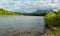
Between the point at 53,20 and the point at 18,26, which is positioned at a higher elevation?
the point at 53,20

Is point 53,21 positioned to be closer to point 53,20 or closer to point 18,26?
point 53,20

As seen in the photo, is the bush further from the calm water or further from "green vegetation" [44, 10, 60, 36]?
the calm water

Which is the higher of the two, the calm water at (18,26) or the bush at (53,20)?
the bush at (53,20)

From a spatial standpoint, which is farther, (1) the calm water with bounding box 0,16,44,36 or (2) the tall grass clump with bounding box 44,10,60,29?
(1) the calm water with bounding box 0,16,44,36

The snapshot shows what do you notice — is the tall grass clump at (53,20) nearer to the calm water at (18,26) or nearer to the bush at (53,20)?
the bush at (53,20)

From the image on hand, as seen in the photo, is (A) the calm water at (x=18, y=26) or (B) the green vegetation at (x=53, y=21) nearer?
(B) the green vegetation at (x=53, y=21)

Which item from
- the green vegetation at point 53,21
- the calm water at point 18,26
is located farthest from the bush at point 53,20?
the calm water at point 18,26

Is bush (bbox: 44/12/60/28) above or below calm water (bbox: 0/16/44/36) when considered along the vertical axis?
above

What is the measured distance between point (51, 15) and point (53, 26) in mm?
676

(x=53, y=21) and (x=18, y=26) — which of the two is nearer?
(x=53, y=21)

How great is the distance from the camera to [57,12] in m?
10.6

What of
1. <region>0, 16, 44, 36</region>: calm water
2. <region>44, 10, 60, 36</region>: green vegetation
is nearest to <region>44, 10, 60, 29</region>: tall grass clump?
<region>44, 10, 60, 36</region>: green vegetation

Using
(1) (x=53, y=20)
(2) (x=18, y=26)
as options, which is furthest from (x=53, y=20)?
(2) (x=18, y=26)

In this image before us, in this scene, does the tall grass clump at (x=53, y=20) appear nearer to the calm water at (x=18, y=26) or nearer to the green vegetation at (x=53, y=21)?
the green vegetation at (x=53, y=21)
